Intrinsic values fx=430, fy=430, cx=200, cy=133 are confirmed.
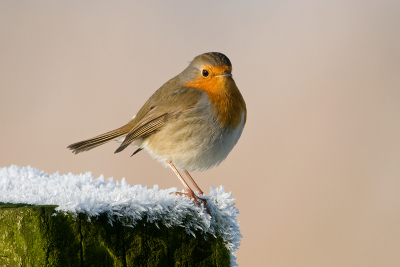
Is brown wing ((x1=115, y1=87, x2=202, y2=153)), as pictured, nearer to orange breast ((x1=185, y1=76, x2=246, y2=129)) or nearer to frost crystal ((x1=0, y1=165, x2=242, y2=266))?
orange breast ((x1=185, y1=76, x2=246, y2=129))

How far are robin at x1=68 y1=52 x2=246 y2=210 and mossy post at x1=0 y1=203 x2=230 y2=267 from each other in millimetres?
1320

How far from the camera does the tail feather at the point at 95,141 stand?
3588 mm

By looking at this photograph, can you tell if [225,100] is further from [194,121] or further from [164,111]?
[164,111]

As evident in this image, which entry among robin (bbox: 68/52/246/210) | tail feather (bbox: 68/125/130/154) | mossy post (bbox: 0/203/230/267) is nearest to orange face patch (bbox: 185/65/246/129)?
robin (bbox: 68/52/246/210)

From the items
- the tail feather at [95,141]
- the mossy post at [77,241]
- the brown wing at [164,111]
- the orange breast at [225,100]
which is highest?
the tail feather at [95,141]

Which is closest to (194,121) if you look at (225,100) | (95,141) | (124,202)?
(225,100)

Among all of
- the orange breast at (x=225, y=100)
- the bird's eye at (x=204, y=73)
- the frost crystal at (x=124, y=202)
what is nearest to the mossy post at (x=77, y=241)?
the frost crystal at (x=124, y=202)

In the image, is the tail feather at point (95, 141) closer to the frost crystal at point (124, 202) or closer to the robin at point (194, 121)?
the robin at point (194, 121)

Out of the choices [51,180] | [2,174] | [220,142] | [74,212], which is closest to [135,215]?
[74,212]

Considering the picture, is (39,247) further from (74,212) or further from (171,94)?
(171,94)

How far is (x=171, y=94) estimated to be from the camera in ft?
11.7

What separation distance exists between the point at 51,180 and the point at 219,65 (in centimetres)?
160

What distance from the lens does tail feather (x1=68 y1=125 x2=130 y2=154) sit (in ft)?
11.8

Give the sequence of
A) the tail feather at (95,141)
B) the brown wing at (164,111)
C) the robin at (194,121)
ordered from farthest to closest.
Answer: the tail feather at (95,141) → the brown wing at (164,111) → the robin at (194,121)
